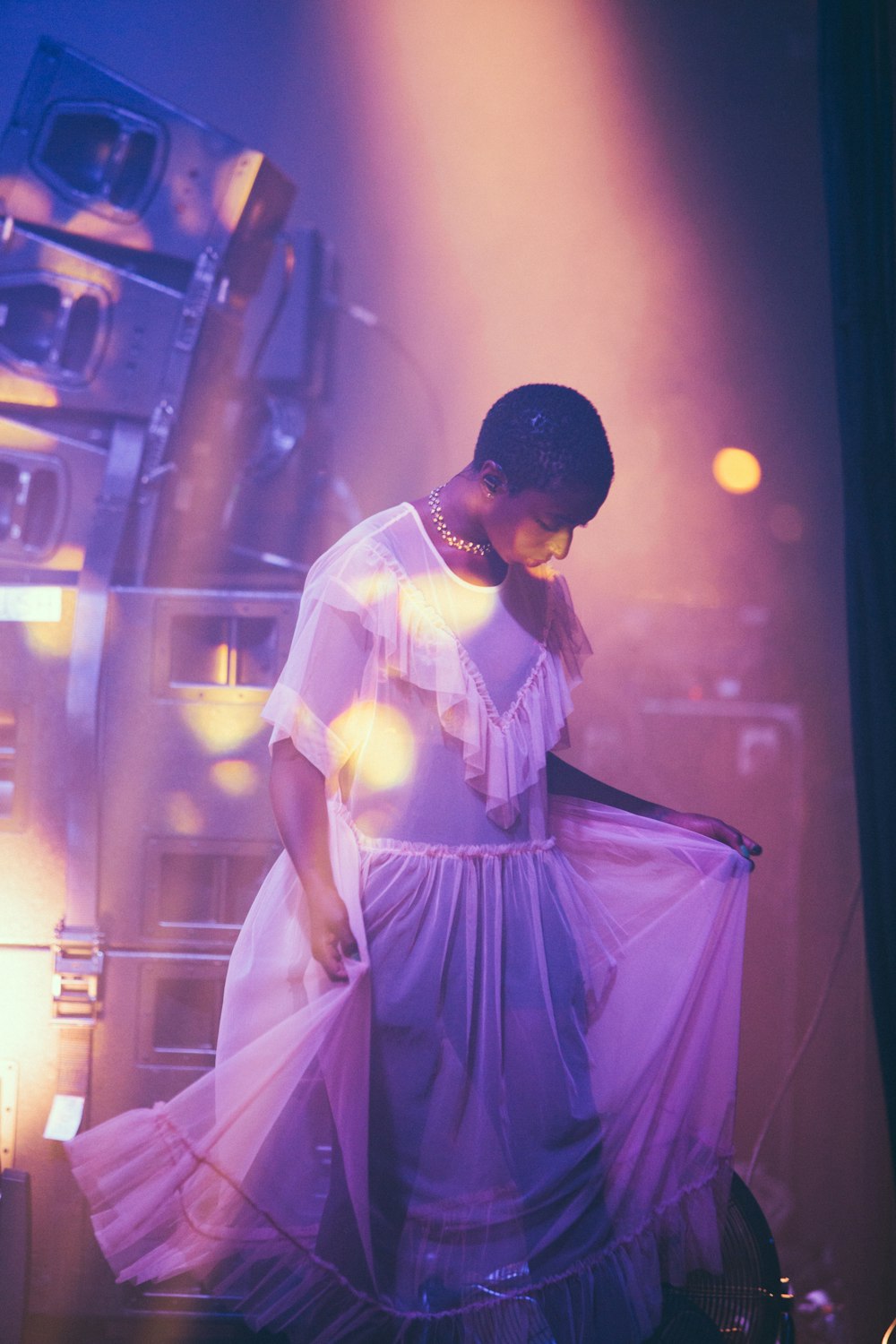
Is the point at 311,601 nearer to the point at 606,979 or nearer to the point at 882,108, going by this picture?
the point at 606,979

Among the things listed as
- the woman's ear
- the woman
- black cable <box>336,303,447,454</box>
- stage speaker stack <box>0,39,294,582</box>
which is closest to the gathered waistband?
the woman

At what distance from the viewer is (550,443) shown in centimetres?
143

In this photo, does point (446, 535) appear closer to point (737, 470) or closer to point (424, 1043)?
point (424, 1043)

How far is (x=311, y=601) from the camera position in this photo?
145cm

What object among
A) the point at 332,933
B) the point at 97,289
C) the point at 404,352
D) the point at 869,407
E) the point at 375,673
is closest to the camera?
the point at 332,933

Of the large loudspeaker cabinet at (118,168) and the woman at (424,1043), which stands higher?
the large loudspeaker cabinet at (118,168)

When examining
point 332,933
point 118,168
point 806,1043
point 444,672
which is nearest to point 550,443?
point 444,672

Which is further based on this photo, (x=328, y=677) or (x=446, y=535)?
(x=446, y=535)

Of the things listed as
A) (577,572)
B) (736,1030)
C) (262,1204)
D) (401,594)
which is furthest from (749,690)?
(262,1204)

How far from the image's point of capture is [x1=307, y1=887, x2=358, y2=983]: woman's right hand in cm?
134

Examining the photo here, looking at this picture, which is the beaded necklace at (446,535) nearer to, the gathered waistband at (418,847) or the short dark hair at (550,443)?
Result: the short dark hair at (550,443)

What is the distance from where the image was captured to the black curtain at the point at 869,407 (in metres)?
1.83

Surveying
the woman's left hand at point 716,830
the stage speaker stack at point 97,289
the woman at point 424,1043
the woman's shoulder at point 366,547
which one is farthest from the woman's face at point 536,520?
the stage speaker stack at point 97,289
